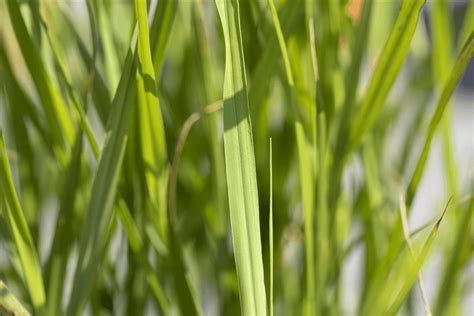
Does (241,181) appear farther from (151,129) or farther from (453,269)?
(453,269)

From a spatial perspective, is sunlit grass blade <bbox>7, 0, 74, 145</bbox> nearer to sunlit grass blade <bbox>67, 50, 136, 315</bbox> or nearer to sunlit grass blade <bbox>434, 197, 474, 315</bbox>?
sunlit grass blade <bbox>67, 50, 136, 315</bbox>

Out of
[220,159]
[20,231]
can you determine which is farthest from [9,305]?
[220,159]

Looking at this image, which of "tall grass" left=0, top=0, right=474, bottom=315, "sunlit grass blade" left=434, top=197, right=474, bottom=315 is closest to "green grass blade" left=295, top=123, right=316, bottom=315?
"tall grass" left=0, top=0, right=474, bottom=315

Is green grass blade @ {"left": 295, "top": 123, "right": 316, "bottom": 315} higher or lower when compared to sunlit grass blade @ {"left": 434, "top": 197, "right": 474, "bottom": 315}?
higher

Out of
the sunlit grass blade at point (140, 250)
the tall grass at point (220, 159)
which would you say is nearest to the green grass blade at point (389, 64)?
the tall grass at point (220, 159)

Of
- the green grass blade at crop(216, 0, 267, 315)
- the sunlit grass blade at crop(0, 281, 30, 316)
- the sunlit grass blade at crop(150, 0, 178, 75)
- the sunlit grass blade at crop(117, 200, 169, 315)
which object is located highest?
the sunlit grass blade at crop(150, 0, 178, 75)
